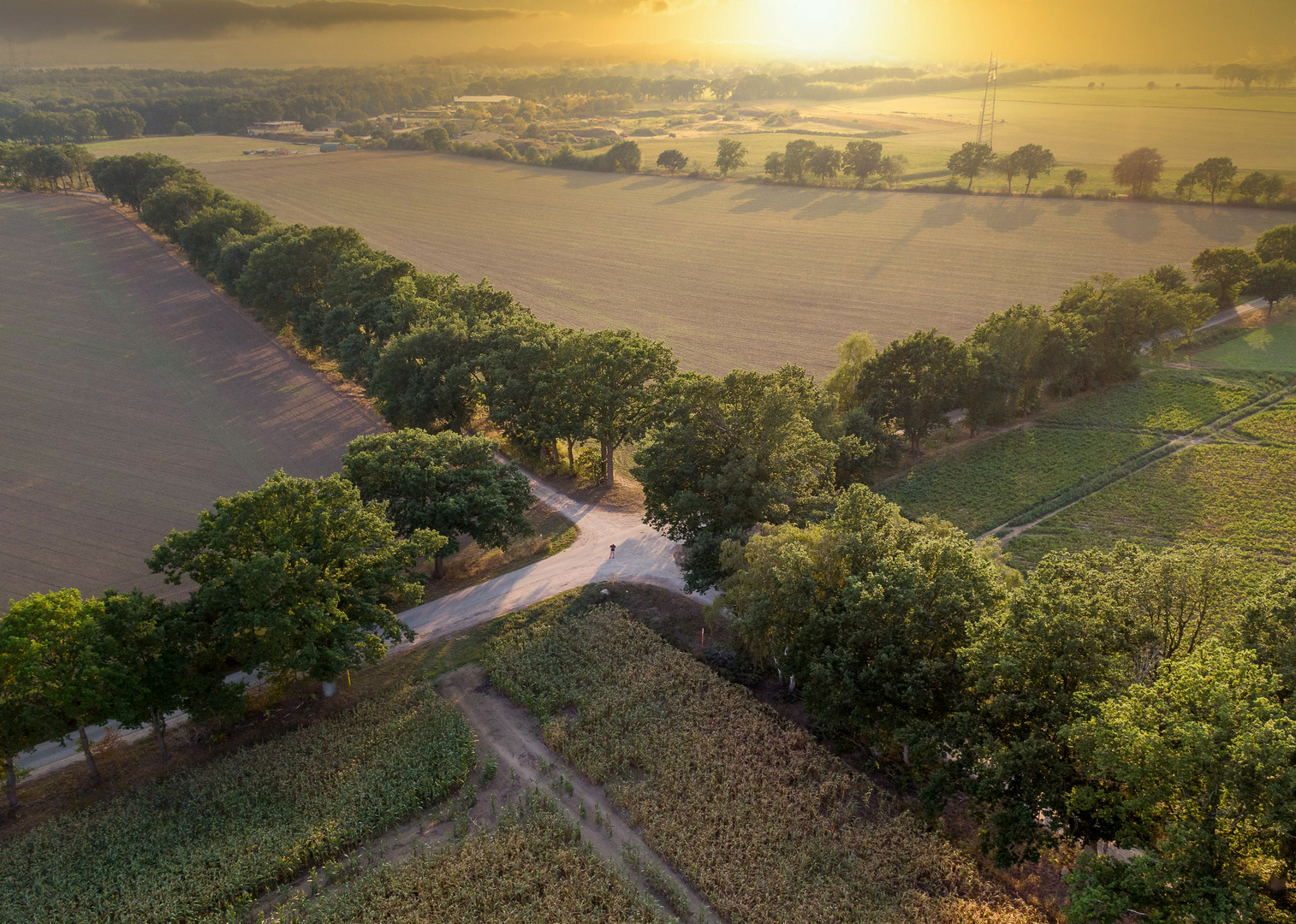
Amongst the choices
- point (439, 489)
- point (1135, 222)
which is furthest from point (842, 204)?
point (439, 489)

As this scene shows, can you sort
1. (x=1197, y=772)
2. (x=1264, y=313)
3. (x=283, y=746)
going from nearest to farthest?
(x=1197, y=772)
(x=283, y=746)
(x=1264, y=313)

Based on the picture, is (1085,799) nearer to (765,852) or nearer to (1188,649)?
(1188,649)

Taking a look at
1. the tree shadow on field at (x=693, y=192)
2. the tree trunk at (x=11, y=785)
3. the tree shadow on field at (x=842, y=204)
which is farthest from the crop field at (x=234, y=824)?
the tree shadow on field at (x=693, y=192)

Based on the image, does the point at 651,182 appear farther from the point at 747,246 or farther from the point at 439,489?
the point at 439,489

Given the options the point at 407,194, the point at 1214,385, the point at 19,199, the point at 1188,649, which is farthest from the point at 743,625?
the point at 19,199

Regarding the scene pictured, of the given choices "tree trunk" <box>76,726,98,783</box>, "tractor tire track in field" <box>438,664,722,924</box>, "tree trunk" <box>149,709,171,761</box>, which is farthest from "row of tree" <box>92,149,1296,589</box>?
"tree trunk" <box>76,726,98,783</box>

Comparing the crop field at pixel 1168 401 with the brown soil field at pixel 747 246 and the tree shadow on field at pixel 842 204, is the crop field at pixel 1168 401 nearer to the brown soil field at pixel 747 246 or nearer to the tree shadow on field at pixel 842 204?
the brown soil field at pixel 747 246

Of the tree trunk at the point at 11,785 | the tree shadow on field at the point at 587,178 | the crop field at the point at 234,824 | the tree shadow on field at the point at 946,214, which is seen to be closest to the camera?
the crop field at the point at 234,824
